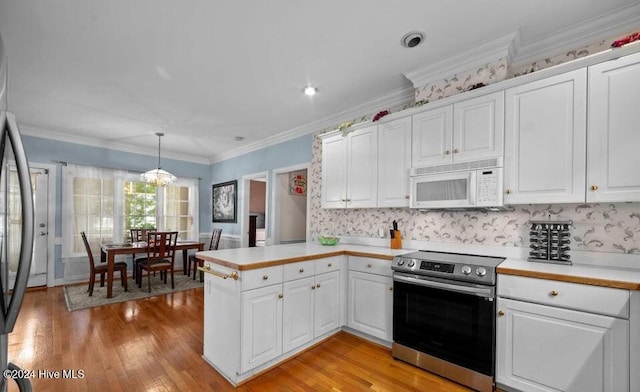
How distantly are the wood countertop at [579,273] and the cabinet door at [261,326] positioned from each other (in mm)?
1672

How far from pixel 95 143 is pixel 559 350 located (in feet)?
22.5

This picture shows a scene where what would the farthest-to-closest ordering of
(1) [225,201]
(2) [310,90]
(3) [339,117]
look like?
(1) [225,201] < (3) [339,117] < (2) [310,90]

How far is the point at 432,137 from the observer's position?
2.63 meters

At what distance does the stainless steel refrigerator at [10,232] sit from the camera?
3.26ft

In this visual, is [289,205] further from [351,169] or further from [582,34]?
[582,34]

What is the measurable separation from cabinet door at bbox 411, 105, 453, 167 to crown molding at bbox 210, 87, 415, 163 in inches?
23.5

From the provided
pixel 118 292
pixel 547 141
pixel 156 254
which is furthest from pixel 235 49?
pixel 118 292

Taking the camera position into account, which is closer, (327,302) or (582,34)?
(582,34)

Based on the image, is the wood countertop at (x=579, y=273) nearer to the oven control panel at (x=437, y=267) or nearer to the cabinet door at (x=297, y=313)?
the oven control panel at (x=437, y=267)

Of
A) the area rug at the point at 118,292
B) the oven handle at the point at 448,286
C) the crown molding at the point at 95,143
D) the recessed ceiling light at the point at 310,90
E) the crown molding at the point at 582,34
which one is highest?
the crown molding at the point at 582,34

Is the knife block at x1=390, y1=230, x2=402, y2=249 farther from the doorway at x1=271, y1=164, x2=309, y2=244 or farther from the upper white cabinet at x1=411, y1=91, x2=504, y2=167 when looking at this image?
the doorway at x1=271, y1=164, x2=309, y2=244

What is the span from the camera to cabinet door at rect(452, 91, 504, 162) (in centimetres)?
225

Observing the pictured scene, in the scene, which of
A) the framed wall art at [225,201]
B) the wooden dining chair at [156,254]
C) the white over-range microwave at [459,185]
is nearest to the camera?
the white over-range microwave at [459,185]

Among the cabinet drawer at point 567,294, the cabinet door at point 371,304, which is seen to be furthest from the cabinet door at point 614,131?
the cabinet door at point 371,304
